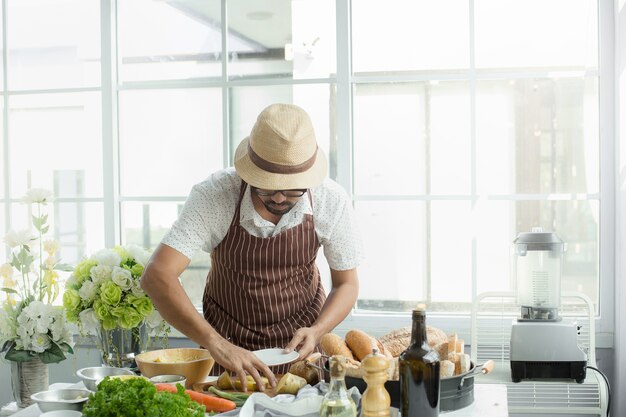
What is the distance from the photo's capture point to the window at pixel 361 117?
11.2ft

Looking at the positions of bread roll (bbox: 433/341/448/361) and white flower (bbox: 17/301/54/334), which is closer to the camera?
bread roll (bbox: 433/341/448/361)

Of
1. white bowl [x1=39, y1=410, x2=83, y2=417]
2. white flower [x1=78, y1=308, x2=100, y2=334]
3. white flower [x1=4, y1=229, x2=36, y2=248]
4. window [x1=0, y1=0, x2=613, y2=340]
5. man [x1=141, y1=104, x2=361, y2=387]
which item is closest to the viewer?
white bowl [x1=39, y1=410, x2=83, y2=417]

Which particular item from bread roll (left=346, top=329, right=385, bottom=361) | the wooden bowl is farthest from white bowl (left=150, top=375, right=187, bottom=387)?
bread roll (left=346, top=329, right=385, bottom=361)

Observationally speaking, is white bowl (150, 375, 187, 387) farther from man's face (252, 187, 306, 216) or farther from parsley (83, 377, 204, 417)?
man's face (252, 187, 306, 216)

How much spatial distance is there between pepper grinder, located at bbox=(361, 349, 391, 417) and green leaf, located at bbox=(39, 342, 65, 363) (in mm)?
1229

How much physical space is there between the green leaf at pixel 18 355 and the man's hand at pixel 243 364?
631 millimetres

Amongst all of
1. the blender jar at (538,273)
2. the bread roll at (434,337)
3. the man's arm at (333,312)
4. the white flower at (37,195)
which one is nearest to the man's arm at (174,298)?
the man's arm at (333,312)

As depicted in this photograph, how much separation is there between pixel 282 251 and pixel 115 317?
22.3 inches

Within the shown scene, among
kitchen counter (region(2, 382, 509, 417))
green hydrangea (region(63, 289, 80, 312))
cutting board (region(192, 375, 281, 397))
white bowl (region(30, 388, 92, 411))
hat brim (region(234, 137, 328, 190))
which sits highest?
hat brim (region(234, 137, 328, 190))

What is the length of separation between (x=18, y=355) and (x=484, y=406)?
1398 mm

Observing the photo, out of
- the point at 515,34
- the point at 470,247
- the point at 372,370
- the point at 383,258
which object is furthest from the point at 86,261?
the point at 515,34

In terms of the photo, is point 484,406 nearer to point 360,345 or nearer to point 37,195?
point 360,345

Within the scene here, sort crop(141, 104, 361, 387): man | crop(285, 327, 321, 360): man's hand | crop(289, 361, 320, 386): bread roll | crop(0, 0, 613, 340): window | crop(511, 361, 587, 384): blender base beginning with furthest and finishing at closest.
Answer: crop(0, 0, 613, 340): window
crop(511, 361, 587, 384): blender base
crop(141, 104, 361, 387): man
crop(285, 327, 321, 360): man's hand
crop(289, 361, 320, 386): bread roll

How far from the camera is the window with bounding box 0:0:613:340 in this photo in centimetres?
341
